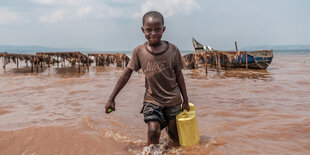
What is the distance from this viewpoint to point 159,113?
7.91ft

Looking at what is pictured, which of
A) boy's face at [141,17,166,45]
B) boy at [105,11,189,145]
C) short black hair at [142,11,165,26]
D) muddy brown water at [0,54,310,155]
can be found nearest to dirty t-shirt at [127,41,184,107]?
boy at [105,11,189,145]

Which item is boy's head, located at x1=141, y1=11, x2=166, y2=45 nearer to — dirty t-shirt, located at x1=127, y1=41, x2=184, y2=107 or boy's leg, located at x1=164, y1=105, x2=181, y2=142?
dirty t-shirt, located at x1=127, y1=41, x2=184, y2=107

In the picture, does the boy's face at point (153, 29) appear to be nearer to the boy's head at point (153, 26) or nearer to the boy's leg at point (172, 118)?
the boy's head at point (153, 26)

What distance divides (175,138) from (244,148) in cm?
86

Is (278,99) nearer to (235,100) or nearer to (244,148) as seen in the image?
(235,100)

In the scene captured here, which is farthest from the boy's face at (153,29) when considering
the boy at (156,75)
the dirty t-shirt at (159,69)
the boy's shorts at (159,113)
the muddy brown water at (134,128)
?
the muddy brown water at (134,128)

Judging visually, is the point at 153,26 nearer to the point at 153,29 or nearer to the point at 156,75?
the point at 153,29

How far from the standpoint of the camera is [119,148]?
2846 mm

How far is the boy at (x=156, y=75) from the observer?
234 centimetres

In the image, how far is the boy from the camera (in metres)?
2.34

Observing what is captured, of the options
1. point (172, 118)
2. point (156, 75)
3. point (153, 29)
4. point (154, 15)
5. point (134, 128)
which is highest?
point (154, 15)

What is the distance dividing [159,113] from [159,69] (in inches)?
19.0

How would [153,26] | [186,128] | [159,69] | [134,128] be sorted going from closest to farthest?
[153,26], [159,69], [186,128], [134,128]

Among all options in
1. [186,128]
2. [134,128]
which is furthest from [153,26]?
[134,128]
